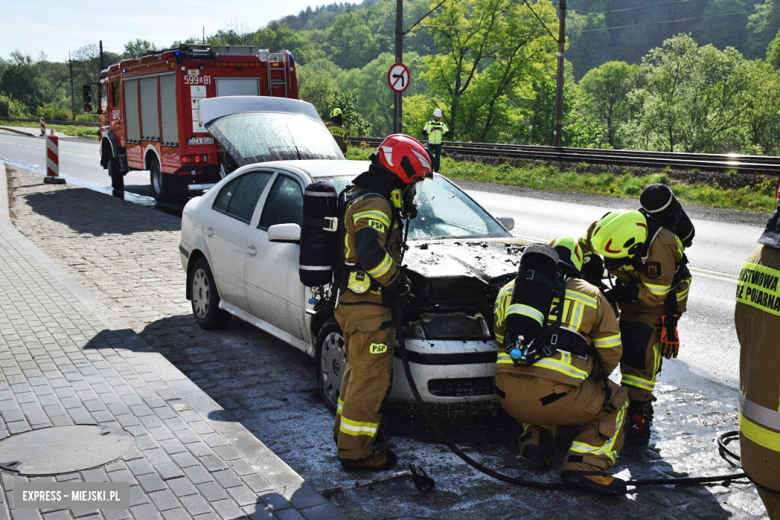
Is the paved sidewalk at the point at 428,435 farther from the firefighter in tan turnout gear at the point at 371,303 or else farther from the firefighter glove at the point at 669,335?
the firefighter glove at the point at 669,335

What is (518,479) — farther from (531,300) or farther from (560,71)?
(560,71)

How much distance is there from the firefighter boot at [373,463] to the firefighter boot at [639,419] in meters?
1.49

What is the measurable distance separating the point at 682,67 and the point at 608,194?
47.2 m

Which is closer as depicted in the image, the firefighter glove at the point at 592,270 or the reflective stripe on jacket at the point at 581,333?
the reflective stripe on jacket at the point at 581,333

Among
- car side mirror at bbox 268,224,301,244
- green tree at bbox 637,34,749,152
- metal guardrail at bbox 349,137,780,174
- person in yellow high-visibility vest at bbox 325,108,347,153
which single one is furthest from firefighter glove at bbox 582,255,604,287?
green tree at bbox 637,34,749,152

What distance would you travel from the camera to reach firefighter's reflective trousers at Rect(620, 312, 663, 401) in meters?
4.61

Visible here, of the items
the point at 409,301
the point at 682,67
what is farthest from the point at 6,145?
the point at 682,67

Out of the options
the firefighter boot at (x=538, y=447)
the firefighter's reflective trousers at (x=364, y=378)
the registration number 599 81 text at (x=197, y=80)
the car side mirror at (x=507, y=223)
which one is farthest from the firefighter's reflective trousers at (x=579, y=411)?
the registration number 599 81 text at (x=197, y=80)

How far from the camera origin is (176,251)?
11008 millimetres

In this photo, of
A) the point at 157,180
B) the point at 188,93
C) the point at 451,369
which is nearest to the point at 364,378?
the point at 451,369

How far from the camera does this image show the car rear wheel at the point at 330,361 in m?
4.85

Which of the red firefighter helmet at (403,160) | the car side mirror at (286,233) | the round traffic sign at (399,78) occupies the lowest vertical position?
the car side mirror at (286,233)

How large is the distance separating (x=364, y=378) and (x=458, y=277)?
3.03 feet

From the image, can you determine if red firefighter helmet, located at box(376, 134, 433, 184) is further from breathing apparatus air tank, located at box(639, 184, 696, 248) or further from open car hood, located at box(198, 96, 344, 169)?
open car hood, located at box(198, 96, 344, 169)
